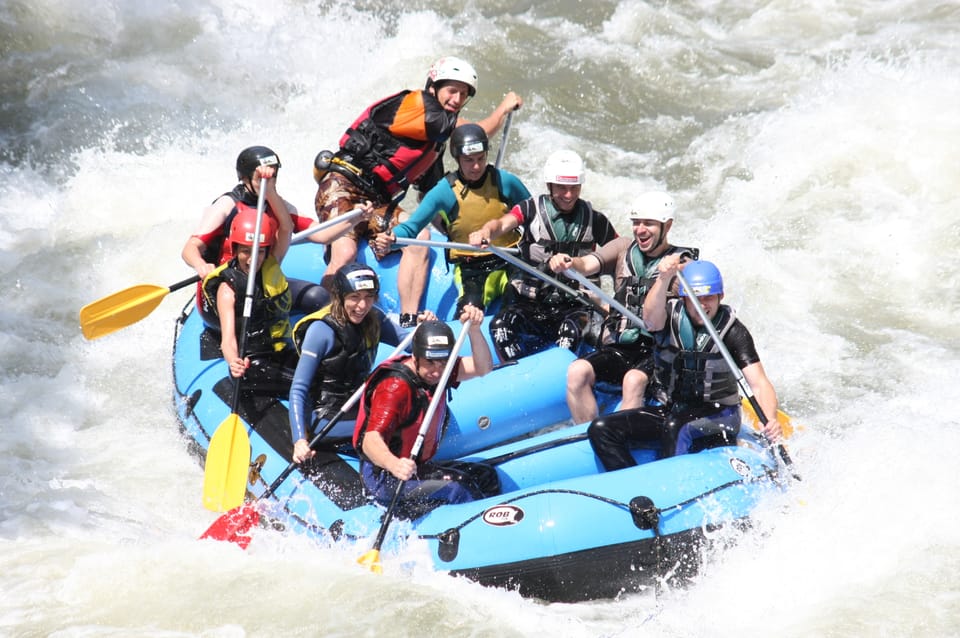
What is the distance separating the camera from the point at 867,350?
309 inches

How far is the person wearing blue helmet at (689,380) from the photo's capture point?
5.02 m

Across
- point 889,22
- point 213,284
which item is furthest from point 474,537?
point 889,22

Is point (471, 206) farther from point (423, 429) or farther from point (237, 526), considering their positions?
point (237, 526)

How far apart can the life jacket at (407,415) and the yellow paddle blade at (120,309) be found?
204 centimetres

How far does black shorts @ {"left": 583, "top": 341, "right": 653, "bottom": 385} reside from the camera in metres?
5.64

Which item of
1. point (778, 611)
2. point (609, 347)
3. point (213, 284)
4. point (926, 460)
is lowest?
point (778, 611)

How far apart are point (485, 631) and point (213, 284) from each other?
2.35 metres

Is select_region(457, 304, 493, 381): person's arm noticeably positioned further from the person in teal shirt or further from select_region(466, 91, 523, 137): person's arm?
select_region(466, 91, 523, 137): person's arm

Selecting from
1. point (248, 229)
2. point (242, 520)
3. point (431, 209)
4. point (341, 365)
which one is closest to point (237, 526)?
point (242, 520)

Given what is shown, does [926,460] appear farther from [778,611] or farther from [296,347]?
[296,347]

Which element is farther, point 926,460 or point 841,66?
point 841,66

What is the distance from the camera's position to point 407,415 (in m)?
4.86

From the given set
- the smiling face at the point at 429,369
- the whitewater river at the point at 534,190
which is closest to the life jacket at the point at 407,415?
the smiling face at the point at 429,369

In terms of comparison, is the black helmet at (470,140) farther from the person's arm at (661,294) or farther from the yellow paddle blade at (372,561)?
the yellow paddle blade at (372,561)
